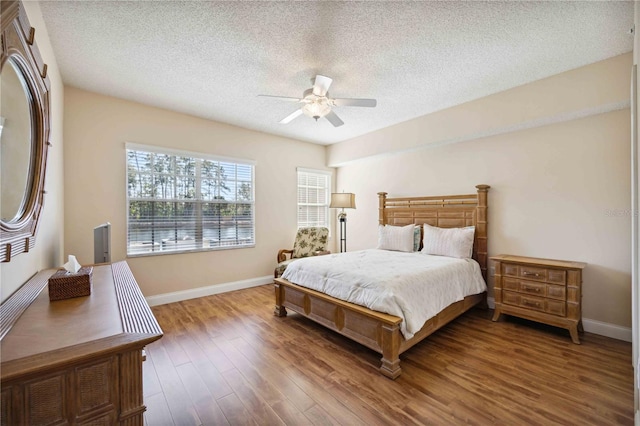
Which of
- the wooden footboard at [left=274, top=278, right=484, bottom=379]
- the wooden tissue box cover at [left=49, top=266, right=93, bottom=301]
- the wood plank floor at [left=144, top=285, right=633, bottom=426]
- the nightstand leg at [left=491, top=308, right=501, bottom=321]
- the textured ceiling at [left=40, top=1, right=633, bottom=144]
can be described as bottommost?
the wood plank floor at [left=144, top=285, right=633, bottom=426]

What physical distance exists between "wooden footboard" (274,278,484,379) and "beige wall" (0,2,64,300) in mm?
2206

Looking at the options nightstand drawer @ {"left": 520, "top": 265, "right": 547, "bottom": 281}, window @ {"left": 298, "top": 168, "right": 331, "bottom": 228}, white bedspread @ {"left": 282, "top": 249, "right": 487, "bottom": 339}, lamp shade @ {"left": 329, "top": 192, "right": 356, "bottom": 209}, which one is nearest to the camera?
white bedspread @ {"left": 282, "top": 249, "right": 487, "bottom": 339}

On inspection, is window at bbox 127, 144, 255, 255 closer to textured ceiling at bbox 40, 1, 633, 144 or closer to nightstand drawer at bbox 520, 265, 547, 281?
textured ceiling at bbox 40, 1, 633, 144

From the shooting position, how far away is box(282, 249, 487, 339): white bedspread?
2.33 metres

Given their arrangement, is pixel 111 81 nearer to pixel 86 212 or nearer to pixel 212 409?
pixel 86 212

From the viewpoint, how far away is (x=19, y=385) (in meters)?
0.81

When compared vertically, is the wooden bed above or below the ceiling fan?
below

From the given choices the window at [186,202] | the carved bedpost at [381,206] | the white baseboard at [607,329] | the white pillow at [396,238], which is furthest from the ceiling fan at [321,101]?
the white baseboard at [607,329]

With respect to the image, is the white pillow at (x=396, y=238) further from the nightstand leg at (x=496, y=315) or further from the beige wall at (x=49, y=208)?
the beige wall at (x=49, y=208)

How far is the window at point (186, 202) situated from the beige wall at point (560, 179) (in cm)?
294

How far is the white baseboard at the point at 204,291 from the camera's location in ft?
12.3

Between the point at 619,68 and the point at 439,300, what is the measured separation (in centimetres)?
281

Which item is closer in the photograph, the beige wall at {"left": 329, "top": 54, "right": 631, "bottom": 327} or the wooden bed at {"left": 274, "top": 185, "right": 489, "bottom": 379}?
the wooden bed at {"left": 274, "top": 185, "right": 489, "bottom": 379}

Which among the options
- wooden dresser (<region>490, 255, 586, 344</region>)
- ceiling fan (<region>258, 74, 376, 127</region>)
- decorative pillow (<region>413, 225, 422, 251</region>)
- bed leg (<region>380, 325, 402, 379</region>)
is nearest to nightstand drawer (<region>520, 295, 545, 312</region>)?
wooden dresser (<region>490, 255, 586, 344</region>)
